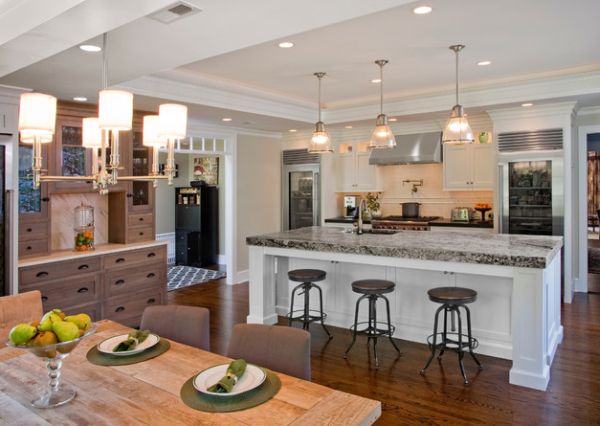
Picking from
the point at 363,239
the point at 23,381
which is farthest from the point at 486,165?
the point at 23,381

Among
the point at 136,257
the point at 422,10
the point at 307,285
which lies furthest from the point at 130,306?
the point at 422,10

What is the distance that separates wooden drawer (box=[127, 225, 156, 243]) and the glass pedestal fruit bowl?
11.7 ft

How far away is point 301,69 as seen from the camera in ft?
15.3

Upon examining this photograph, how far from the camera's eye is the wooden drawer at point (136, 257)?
15.5ft

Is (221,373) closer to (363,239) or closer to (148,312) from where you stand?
(148,312)

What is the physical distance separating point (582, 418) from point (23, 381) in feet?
10.1

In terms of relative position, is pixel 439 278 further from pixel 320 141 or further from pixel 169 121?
pixel 169 121

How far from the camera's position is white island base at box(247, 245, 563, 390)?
3295 mm

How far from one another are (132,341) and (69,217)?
11.2 feet

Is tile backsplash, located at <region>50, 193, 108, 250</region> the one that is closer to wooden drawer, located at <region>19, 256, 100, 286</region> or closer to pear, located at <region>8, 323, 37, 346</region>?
wooden drawer, located at <region>19, 256, 100, 286</region>

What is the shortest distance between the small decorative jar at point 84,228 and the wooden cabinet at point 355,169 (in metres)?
3.99

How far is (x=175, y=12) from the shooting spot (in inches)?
91.5

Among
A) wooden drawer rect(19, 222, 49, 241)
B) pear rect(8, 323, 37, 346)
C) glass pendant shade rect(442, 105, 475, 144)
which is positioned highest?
glass pendant shade rect(442, 105, 475, 144)

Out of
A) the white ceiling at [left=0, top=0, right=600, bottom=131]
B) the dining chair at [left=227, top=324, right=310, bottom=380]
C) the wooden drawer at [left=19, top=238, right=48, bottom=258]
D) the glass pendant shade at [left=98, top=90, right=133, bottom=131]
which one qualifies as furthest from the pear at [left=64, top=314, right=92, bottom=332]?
the wooden drawer at [left=19, top=238, right=48, bottom=258]
